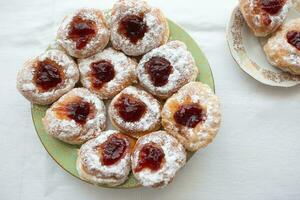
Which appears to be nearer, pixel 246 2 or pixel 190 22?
pixel 246 2

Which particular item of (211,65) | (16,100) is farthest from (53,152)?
(211,65)

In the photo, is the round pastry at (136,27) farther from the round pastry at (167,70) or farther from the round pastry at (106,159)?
the round pastry at (106,159)

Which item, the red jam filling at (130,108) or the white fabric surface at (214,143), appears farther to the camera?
the white fabric surface at (214,143)

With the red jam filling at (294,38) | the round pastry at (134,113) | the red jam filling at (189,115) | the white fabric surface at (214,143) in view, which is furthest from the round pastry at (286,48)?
the round pastry at (134,113)

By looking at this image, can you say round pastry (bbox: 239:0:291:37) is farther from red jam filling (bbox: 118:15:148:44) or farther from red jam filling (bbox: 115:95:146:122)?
red jam filling (bbox: 115:95:146:122)

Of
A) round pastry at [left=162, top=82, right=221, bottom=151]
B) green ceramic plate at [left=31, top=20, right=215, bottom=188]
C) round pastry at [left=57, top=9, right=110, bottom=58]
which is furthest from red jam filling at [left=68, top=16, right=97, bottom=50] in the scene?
round pastry at [left=162, top=82, right=221, bottom=151]

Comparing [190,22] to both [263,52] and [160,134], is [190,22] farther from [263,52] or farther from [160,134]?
[160,134]

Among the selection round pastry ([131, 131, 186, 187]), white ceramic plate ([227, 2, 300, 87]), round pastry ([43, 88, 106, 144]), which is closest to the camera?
round pastry ([131, 131, 186, 187])
